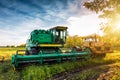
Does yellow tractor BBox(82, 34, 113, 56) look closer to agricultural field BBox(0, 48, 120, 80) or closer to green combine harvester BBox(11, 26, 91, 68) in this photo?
green combine harvester BBox(11, 26, 91, 68)

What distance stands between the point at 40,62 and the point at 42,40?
16.6 ft

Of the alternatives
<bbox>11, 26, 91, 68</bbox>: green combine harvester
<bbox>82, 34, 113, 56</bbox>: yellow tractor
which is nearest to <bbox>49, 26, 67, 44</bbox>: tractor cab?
<bbox>11, 26, 91, 68</bbox>: green combine harvester

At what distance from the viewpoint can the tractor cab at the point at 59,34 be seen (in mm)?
20094

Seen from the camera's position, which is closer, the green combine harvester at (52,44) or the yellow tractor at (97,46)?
the green combine harvester at (52,44)

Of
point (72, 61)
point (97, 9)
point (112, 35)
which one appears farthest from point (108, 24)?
Result: point (72, 61)

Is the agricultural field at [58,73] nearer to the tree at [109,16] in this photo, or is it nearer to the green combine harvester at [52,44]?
the green combine harvester at [52,44]

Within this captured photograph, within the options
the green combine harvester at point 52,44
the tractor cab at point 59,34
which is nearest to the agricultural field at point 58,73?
the green combine harvester at point 52,44

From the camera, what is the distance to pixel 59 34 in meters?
20.4

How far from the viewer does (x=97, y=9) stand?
58.6 ft

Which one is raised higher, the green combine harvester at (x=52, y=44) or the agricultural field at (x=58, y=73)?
the green combine harvester at (x=52, y=44)

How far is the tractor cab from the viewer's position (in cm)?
2009

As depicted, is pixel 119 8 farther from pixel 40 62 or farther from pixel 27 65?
pixel 27 65

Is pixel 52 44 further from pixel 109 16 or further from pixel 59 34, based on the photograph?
pixel 109 16

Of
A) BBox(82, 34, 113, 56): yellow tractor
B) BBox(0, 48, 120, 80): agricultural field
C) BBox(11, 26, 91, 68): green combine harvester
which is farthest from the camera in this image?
BBox(82, 34, 113, 56): yellow tractor
